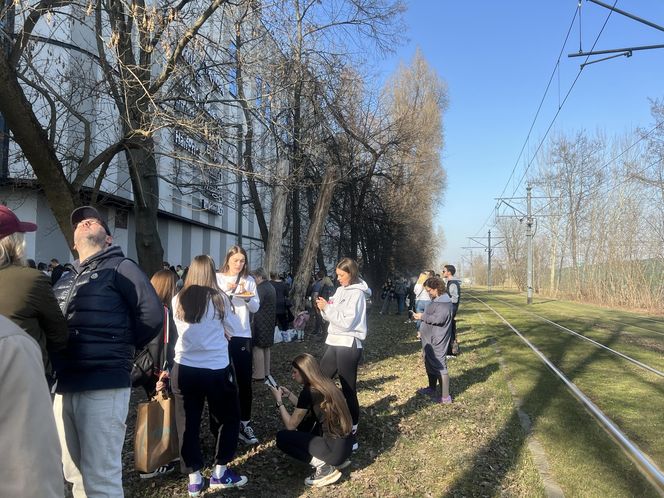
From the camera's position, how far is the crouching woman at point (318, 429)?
14.0 ft

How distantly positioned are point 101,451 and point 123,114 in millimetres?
5881

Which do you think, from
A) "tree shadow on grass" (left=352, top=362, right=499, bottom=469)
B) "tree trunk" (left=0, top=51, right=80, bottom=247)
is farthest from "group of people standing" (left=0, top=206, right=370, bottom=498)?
"tree trunk" (left=0, top=51, right=80, bottom=247)

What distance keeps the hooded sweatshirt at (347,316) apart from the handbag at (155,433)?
1811 millimetres

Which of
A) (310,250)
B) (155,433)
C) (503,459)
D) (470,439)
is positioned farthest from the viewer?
(310,250)

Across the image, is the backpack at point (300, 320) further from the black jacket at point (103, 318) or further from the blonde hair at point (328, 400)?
the black jacket at point (103, 318)

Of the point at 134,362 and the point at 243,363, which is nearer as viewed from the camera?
the point at 134,362

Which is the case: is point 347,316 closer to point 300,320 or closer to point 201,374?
point 201,374

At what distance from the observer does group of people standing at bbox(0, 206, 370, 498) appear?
1203 millimetres

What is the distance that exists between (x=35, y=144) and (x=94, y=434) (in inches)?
163

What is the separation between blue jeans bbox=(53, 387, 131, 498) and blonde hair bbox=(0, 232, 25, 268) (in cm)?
87

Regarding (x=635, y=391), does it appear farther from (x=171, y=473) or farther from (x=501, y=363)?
(x=171, y=473)

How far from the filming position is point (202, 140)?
7.73 meters

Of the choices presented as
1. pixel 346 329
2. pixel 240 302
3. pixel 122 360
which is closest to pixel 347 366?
pixel 346 329

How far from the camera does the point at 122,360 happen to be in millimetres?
2918
